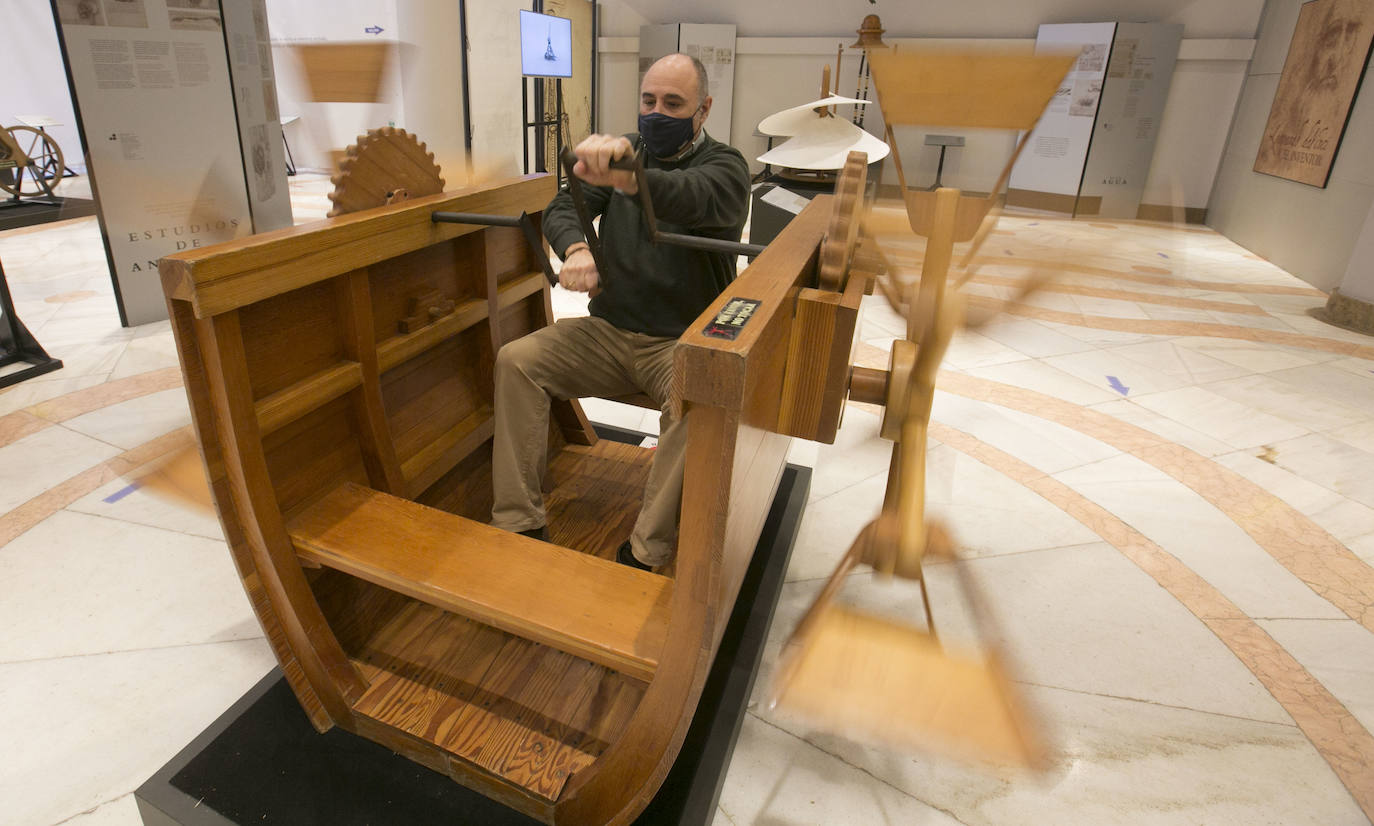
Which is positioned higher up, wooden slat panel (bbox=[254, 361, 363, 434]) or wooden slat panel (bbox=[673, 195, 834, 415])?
wooden slat panel (bbox=[673, 195, 834, 415])

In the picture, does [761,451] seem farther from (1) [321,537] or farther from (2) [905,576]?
(1) [321,537]

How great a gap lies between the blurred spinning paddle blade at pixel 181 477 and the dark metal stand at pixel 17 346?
2.63m

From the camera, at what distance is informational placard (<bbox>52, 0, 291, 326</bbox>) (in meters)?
4.16

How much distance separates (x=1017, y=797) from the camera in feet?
5.69

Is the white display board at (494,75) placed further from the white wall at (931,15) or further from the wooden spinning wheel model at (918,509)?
the wooden spinning wheel model at (918,509)

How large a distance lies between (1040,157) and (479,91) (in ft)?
25.7

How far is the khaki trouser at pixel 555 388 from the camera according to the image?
2.03 m

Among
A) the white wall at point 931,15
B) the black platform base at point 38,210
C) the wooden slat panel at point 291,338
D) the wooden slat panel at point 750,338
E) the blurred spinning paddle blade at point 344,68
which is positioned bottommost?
the black platform base at point 38,210

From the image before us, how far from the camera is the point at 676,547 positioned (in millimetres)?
2025

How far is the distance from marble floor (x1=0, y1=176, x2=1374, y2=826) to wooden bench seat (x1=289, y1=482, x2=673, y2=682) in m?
0.60

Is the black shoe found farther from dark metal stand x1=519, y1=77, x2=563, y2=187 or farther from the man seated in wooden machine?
dark metal stand x1=519, y1=77, x2=563, y2=187

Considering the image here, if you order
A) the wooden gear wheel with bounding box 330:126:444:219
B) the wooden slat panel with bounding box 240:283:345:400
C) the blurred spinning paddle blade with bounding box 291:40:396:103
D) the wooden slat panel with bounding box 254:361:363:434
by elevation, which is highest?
the blurred spinning paddle blade with bounding box 291:40:396:103

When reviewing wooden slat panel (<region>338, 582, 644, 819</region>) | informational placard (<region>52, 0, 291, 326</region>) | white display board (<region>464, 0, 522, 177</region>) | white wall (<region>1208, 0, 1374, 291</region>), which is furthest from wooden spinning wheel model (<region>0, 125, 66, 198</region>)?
white wall (<region>1208, 0, 1374, 291</region>)

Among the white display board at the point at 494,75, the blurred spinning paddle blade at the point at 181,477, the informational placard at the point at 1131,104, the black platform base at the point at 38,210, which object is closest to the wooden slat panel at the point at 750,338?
the blurred spinning paddle blade at the point at 181,477
